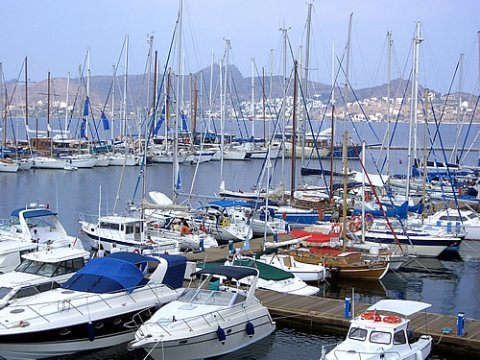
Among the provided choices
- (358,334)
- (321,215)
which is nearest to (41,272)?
(358,334)

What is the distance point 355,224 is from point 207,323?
61.5 ft

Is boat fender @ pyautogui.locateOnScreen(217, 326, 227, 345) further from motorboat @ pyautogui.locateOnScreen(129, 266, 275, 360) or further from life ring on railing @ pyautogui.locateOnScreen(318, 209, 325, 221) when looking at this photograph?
life ring on railing @ pyautogui.locateOnScreen(318, 209, 325, 221)

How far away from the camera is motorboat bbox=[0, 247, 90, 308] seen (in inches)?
814

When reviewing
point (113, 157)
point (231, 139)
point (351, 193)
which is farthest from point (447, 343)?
point (231, 139)

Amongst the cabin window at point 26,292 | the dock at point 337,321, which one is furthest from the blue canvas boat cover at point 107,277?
the dock at point 337,321

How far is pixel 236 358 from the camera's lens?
19828mm

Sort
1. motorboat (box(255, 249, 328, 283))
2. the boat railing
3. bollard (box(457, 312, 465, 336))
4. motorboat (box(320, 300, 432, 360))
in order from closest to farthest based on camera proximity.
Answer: motorboat (box(320, 300, 432, 360)), the boat railing, bollard (box(457, 312, 465, 336)), motorboat (box(255, 249, 328, 283))

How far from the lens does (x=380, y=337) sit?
1738 cm

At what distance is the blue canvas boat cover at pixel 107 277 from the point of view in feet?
66.1

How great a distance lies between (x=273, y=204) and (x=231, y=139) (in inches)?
2555

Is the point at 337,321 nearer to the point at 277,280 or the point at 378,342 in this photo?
the point at 277,280

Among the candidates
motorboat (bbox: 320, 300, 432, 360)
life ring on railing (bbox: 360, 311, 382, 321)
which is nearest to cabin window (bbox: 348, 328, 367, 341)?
motorboat (bbox: 320, 300, 432, 360)

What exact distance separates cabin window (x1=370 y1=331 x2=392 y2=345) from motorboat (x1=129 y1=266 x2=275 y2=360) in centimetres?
402

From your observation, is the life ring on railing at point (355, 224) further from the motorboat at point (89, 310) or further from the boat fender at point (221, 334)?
the boat fender at point (221, 334)
